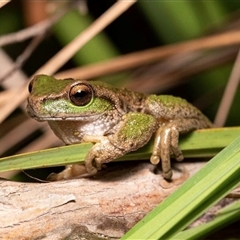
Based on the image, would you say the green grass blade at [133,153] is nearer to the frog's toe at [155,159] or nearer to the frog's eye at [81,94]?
the frog's toe at [155,159]

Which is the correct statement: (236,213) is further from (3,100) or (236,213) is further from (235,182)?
(3,100)

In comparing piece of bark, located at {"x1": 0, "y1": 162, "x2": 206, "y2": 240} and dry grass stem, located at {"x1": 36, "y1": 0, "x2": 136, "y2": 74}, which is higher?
dry grass stem, located at {"x1": 36, "y1": 0, "x2": 136, "y2": 74}

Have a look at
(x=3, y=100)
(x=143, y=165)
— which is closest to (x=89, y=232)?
(x=143, y=165)

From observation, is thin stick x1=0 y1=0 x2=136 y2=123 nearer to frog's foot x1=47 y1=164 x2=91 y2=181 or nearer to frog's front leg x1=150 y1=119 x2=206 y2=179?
frog's foot x1=47 y1=164 x2=91 y2=181

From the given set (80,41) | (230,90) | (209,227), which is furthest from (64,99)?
(230,90)

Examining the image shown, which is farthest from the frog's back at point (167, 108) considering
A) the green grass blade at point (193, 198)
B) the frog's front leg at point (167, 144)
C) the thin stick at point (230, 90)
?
the green grass blade at point (193, 198)

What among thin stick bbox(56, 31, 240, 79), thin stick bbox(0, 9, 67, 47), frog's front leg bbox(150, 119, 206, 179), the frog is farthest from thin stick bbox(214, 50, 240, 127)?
thin stick bbox(0, 9, 67, 47)

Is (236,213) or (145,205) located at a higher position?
(145,205)
